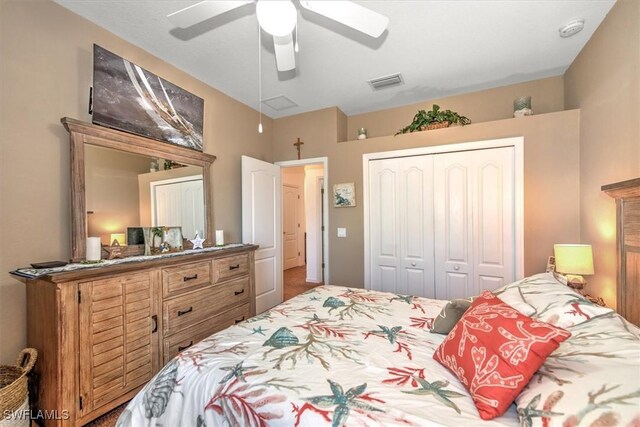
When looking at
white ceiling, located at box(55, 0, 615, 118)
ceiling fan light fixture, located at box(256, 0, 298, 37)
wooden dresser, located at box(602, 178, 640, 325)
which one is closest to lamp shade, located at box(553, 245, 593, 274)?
wooden dresser, located at box(602, 178, 640, 325)

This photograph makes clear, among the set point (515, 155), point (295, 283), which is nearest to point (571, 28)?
point (515, 155)

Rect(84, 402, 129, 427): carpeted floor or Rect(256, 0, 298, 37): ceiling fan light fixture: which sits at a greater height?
Rect(256, 0, 298, 37): ceiling fan light fixture

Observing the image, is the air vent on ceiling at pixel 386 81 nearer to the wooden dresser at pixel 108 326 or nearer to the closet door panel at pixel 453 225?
the closet door panel at pixel 453 225

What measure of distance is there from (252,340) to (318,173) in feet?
14.8

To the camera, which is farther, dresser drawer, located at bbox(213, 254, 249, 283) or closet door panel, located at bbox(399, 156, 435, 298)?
closet door panel, located at bbox(399, 156, 435, 298)

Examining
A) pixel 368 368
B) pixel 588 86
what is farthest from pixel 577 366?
pixel 588 86

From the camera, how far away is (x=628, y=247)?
1.38 m

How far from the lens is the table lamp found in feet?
6.14

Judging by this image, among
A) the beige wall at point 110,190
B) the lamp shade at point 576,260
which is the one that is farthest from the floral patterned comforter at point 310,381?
the beige wall at point 110,190

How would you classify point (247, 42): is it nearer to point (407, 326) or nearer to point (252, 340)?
point (252, 340)

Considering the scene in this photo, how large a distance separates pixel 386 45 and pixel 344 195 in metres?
1.75

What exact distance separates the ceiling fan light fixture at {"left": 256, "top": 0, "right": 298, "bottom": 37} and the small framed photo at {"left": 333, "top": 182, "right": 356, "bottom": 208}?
7.53ft

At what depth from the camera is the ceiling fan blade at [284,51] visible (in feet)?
5.24

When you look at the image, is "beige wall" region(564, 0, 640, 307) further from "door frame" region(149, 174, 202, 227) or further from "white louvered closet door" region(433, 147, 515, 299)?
"door frame" region(149, 174, 202, 227)
